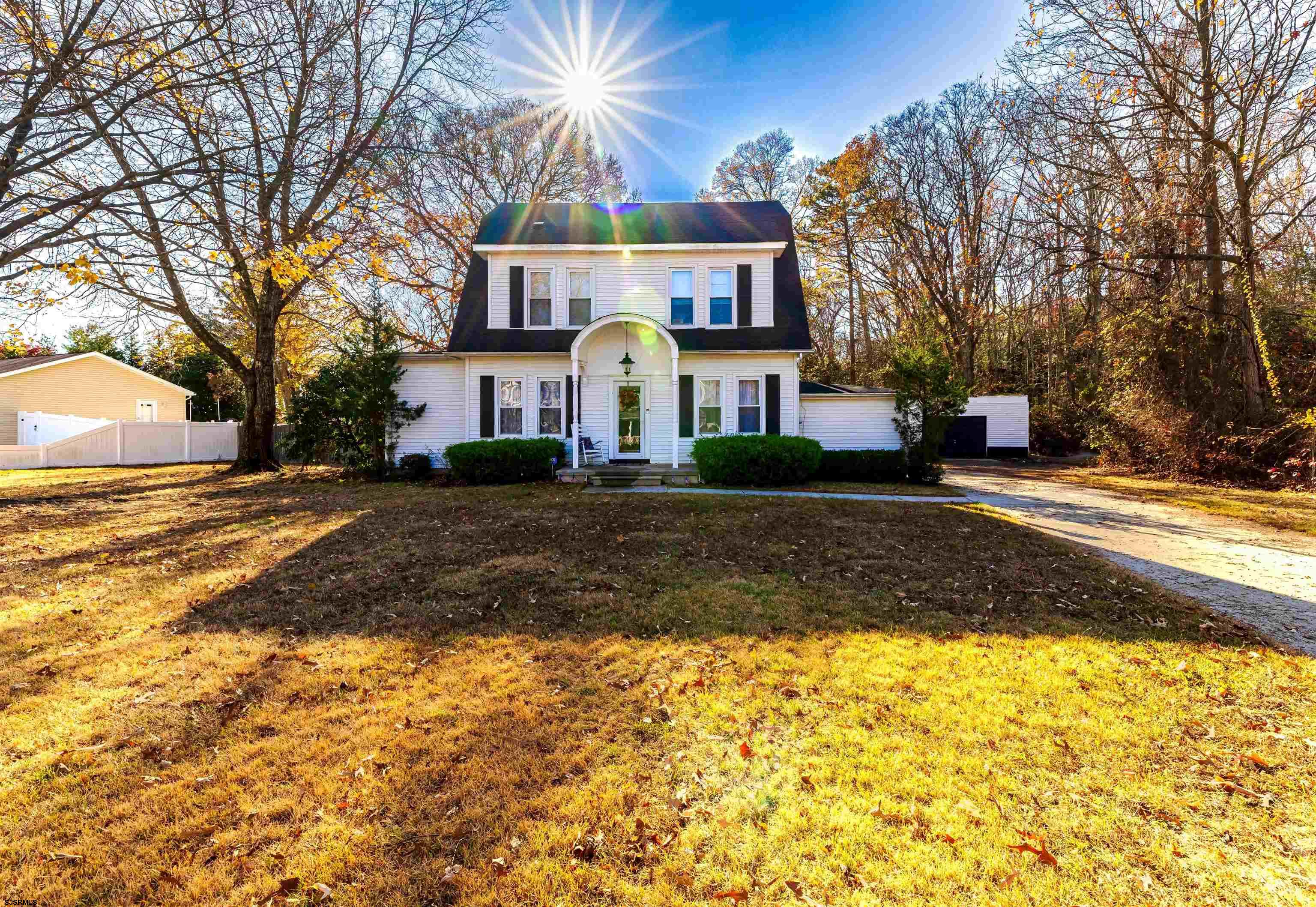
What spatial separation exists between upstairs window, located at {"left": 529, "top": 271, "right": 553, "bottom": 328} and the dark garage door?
15871mm

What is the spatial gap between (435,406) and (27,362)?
2184 centimetres

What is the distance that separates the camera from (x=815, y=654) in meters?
3.95

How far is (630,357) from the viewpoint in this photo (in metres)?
13.9

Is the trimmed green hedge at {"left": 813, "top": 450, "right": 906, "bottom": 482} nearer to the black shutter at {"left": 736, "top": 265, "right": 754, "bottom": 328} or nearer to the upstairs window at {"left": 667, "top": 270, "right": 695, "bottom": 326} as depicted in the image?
the black shutter at {"left": 736, "top": 265, "right": 754, "bottom": 328}

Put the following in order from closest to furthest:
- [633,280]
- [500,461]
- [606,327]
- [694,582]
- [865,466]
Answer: [694,582], [500,461], [865,466], [606,327], [633,280]

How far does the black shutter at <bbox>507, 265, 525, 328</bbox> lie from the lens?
46.7 feet

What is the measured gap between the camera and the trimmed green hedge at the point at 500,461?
40.4ft

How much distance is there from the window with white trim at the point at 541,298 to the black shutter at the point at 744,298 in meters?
5.00

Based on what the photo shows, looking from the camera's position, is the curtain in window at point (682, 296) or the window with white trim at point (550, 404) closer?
the window with white trim at point (550, 404)

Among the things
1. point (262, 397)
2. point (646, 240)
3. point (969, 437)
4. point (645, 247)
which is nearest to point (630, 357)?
point (645, 247)

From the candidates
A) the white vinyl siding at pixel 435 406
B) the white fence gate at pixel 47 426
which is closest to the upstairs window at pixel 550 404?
the white vinyl siding at pixel 435 406

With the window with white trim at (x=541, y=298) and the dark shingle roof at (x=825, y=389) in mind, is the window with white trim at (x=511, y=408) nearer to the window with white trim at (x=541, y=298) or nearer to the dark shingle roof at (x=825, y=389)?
the window with white trim at (x=541, y=298)

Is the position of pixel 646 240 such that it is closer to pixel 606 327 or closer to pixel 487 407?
pixel 606 327

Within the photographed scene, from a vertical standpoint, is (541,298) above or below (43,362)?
above
